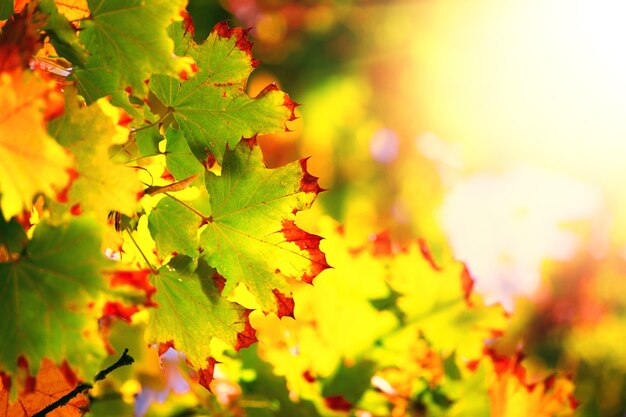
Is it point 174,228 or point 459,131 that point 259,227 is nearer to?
point 174,228

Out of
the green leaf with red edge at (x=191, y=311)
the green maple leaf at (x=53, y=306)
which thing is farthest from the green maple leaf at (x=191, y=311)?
the green maple leaf at (x=53, y=306)

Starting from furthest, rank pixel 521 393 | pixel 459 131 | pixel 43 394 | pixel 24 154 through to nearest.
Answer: pixel 459 131 < pixel 521 393 < pixel 43 394 < pixel 24 154

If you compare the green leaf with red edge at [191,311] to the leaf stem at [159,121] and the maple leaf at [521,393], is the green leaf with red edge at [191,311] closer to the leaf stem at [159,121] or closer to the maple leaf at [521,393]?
the leaf stem at [159,121]

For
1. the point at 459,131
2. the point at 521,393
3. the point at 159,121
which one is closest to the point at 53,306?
the point at 159,121

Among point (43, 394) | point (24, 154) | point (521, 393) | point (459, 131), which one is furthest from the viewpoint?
point (459, 131)

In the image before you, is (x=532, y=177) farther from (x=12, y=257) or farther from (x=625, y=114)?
(x=12, y=257)

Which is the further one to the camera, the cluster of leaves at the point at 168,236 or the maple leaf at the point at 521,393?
the maple leaf at the point at 521,393

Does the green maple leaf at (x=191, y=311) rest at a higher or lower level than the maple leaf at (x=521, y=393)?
higher
